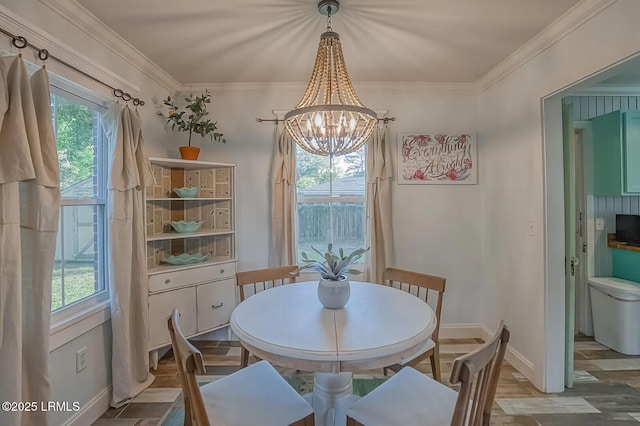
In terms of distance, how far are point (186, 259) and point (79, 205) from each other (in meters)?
0.97

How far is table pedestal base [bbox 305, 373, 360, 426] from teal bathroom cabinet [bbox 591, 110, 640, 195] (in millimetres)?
3107

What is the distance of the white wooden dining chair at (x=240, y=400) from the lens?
3.65 feet

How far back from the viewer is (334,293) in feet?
5.50

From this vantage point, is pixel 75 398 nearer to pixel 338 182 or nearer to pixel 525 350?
pixel 338 182

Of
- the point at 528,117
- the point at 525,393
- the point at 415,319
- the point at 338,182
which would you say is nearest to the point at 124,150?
the point at 338,182

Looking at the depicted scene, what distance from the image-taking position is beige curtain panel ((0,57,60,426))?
4.31ft

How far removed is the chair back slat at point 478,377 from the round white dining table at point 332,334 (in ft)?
0.91

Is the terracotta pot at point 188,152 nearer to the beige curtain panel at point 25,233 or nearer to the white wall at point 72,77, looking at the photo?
the white wall at point 72,77

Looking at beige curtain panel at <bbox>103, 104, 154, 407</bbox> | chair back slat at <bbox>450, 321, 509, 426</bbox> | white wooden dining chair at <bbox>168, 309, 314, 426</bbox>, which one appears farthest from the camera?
beige curtain panel at <bbox>103, 104, 154, 407</bbox>

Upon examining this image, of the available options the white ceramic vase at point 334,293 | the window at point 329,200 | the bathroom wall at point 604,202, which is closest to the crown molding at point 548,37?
the bathroom wall at point 604,202

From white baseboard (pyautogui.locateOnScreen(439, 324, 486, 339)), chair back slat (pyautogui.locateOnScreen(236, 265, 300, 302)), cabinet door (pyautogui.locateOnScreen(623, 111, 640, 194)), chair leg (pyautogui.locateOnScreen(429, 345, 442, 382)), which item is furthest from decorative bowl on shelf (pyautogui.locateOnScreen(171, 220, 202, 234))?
cabinet door (pyautogui.locateOnScreen(623, 111, 640, 194))

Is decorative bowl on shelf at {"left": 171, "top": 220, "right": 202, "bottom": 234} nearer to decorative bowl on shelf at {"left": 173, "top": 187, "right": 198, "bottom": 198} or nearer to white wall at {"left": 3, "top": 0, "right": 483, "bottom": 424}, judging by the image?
decorative bowl on shelf at {"left": 173, "top": 187, "right": 198, "bottom": 198}

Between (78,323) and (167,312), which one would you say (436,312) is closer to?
(167,312)

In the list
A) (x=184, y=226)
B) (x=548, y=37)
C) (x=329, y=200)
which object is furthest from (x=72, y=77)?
(x=548, y=37)
